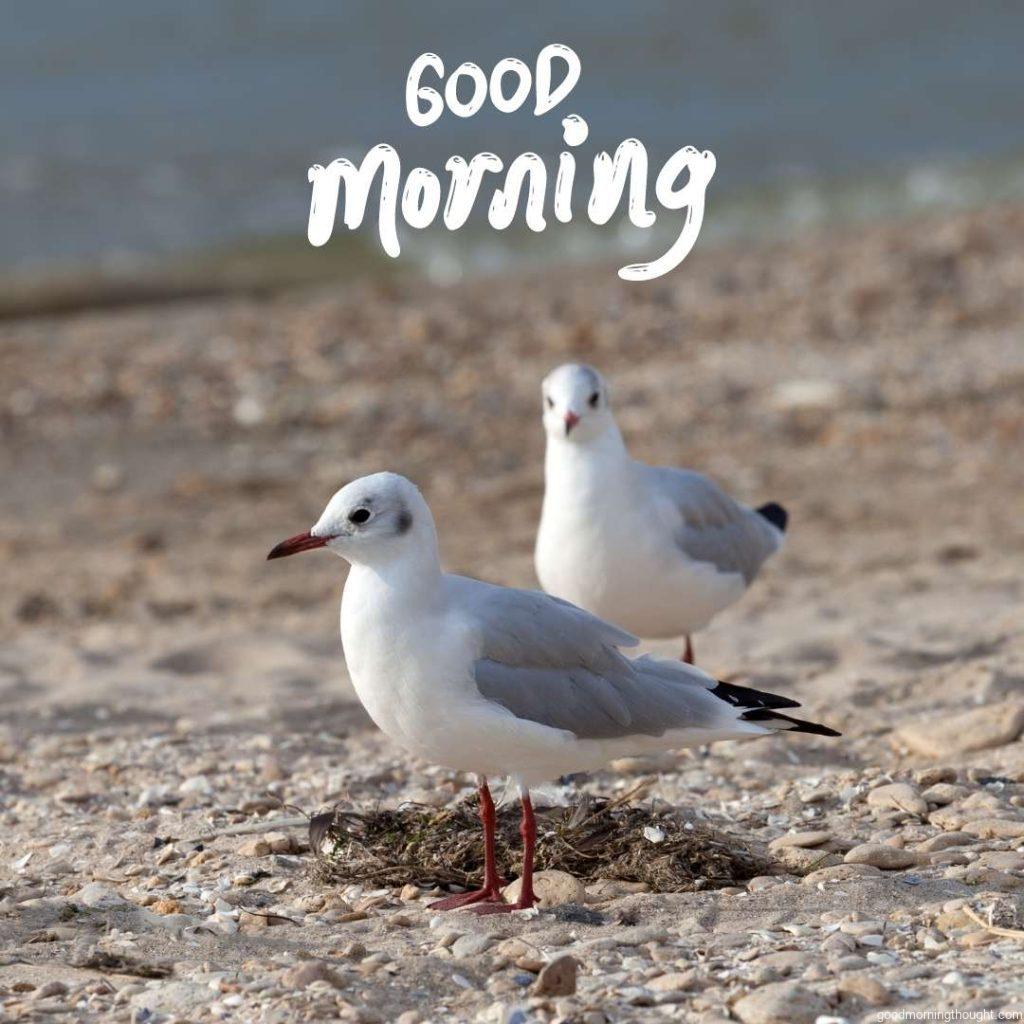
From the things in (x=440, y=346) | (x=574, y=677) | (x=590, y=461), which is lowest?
(x=574, y=677)

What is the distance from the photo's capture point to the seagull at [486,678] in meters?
4.11

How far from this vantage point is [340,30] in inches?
977

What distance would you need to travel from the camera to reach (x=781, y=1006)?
3529 millimetres

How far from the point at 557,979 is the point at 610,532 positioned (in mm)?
2267

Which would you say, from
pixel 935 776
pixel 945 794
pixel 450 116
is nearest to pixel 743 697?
pixel 945 794

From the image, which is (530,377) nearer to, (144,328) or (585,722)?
(144,328)

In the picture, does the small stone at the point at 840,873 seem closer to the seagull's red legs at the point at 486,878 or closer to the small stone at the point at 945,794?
the small stone at the point at 945,794

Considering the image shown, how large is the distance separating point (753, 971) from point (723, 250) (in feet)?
38.4

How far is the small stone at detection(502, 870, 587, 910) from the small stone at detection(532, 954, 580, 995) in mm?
531

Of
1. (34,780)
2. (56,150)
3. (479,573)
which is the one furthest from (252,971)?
(56,150)

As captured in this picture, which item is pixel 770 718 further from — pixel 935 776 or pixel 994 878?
pixel 935 776

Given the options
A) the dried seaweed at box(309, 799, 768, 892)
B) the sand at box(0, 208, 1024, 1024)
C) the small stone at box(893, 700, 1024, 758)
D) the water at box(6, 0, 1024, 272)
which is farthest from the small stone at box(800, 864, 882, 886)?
the water at box(6, 0, 1024, 272)

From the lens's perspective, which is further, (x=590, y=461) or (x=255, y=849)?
(x=590, y=461)

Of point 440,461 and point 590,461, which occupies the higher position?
point 590,461
